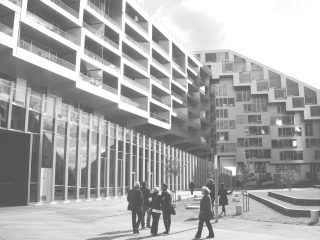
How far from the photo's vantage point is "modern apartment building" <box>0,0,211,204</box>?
2794 cm

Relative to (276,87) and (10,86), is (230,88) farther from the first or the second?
(10,86)

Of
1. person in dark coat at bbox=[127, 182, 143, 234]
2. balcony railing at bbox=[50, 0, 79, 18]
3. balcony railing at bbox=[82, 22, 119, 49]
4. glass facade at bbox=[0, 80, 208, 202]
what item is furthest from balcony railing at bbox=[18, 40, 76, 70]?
person in dark coat at bbox=[127, 182, 143, 234]

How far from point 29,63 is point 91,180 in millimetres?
12840

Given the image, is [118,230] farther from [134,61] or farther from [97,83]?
[134,61]

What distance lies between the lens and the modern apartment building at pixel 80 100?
27938mm

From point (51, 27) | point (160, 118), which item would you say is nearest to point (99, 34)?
point (51, 27)

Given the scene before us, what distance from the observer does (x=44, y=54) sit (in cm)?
2966

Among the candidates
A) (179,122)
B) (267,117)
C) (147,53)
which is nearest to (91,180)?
(147,53)

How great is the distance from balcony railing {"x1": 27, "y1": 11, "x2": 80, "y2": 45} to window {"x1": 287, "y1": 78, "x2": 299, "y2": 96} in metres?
63.5

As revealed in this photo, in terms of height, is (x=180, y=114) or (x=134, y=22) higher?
(x=134, y=22)

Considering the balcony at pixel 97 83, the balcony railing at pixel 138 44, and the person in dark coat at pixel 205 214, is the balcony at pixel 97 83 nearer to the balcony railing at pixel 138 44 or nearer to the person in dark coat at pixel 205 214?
the balcony railing at pixel 138 44

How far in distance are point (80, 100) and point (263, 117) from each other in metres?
61.1

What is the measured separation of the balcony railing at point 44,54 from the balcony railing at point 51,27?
6.59 feet

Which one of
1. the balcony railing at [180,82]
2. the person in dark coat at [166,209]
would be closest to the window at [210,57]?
the balcony railing at [180,82]
